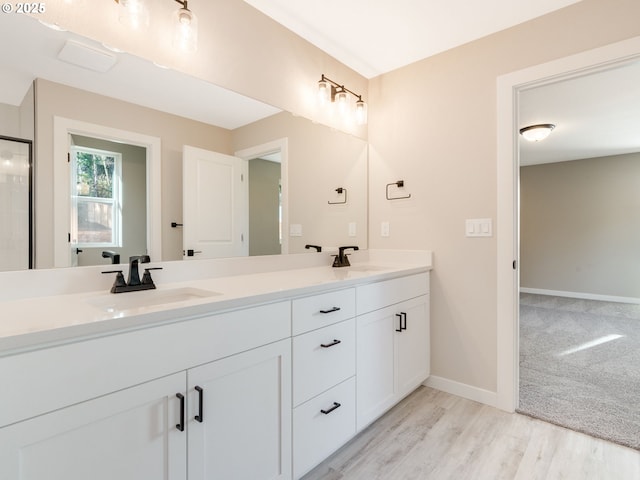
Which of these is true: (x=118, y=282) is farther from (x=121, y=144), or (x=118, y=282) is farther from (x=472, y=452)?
(x=472, y=452)

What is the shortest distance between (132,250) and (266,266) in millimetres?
738

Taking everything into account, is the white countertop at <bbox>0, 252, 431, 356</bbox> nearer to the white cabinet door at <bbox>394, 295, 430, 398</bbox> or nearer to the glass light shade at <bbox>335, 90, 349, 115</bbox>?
the white cabinet door at <bbox>394, 295, 430, 398</bbox>

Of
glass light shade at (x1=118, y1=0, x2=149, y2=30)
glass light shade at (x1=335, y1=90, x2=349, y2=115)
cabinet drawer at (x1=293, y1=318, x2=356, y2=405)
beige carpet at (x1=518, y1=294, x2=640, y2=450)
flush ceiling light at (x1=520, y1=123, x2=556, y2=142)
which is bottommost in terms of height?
beige carpet at (x1=518, y1=294, x2=640, y2=450)

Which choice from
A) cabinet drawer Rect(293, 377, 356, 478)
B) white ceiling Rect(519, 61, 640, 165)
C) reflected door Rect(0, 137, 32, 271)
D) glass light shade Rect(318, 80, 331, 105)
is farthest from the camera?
white ceiling Rect(519, 61, 640, 165)

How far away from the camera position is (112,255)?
4.58 ft

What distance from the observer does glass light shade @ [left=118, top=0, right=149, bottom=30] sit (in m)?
1.35

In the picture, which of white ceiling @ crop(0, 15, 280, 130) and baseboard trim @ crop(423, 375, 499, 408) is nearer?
white ceiling @ crop(0, 15, 280, 130)

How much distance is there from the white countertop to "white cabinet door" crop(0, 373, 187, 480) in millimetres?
184

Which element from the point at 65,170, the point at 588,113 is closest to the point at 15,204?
the point at 65,170

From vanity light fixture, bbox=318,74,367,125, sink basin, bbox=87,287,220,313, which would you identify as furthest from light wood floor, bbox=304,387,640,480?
vanity light fixture, bbox=318,74,367,125

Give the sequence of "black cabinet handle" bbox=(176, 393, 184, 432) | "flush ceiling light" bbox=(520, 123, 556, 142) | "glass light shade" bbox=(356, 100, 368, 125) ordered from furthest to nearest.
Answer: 1. "flush ceiling light" bbox=(520, 123, 556, 142)
2. "glass light shade" bbox=(356, 100, 368, 125)
3. "black cabinet handle" bbox=(176, 393, 184, 432)

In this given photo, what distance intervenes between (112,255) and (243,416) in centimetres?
84

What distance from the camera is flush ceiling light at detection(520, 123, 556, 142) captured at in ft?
12.4

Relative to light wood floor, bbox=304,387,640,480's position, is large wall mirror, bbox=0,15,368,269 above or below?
above
